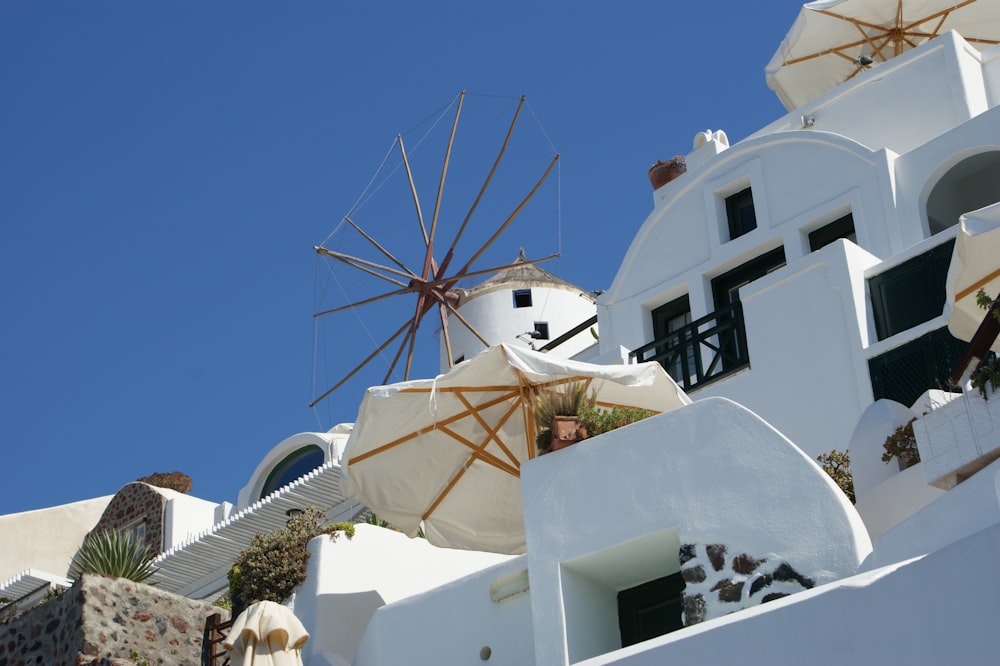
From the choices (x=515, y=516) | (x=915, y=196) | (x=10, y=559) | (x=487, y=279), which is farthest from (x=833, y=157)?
(x=10, y=559)

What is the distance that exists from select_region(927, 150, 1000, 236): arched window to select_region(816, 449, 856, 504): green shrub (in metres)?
5.26

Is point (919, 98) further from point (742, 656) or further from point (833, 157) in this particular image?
point (742, 656)

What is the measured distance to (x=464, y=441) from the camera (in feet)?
59.0

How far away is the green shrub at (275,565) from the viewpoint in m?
19.5

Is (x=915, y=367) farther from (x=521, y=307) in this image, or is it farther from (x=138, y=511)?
(x=138, y=511)

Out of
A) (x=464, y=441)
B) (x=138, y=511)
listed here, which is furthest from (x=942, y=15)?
(x=138, y=511)

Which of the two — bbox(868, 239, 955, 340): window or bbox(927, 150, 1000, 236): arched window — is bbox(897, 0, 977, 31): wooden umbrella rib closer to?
bbox(927, 150, 1000, 236): arched window

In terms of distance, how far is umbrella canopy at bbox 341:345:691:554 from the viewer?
16.9 m

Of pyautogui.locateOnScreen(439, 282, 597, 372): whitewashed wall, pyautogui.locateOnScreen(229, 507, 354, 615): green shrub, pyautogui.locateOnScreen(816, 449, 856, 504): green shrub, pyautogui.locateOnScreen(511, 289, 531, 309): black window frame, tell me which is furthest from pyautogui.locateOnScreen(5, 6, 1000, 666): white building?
pyautogui.locateOnScreen(511, 289, 531, 309): black window frame

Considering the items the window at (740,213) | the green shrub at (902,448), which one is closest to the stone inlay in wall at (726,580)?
the green shrub at (902,448)

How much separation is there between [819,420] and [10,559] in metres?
23.8

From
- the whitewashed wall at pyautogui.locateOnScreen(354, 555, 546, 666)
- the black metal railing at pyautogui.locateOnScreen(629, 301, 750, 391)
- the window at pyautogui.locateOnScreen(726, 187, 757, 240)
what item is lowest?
the whitewashed wall at pyautogui.locateOnScreen(354, 555, 546, 666)

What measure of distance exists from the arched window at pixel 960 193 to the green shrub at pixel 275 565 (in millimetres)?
9444

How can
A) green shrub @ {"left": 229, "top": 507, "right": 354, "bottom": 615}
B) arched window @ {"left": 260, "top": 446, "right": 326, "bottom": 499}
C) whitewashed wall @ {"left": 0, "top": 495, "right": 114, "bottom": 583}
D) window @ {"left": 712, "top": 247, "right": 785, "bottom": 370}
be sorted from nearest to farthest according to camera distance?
1. green shrub @ {"left": 229, "top": 507, "right": 354, "bottom": 615}
2. window @ {"left": 712, "top": 247, "right": 785, "bottom": 370}
3. arched window @ {"left": 260, "top": 446, "right": 326, "bottom": 499}
4. whitewashed wall @ {"left": 0, "top": 495, "right": 114, "bottom": 583}
